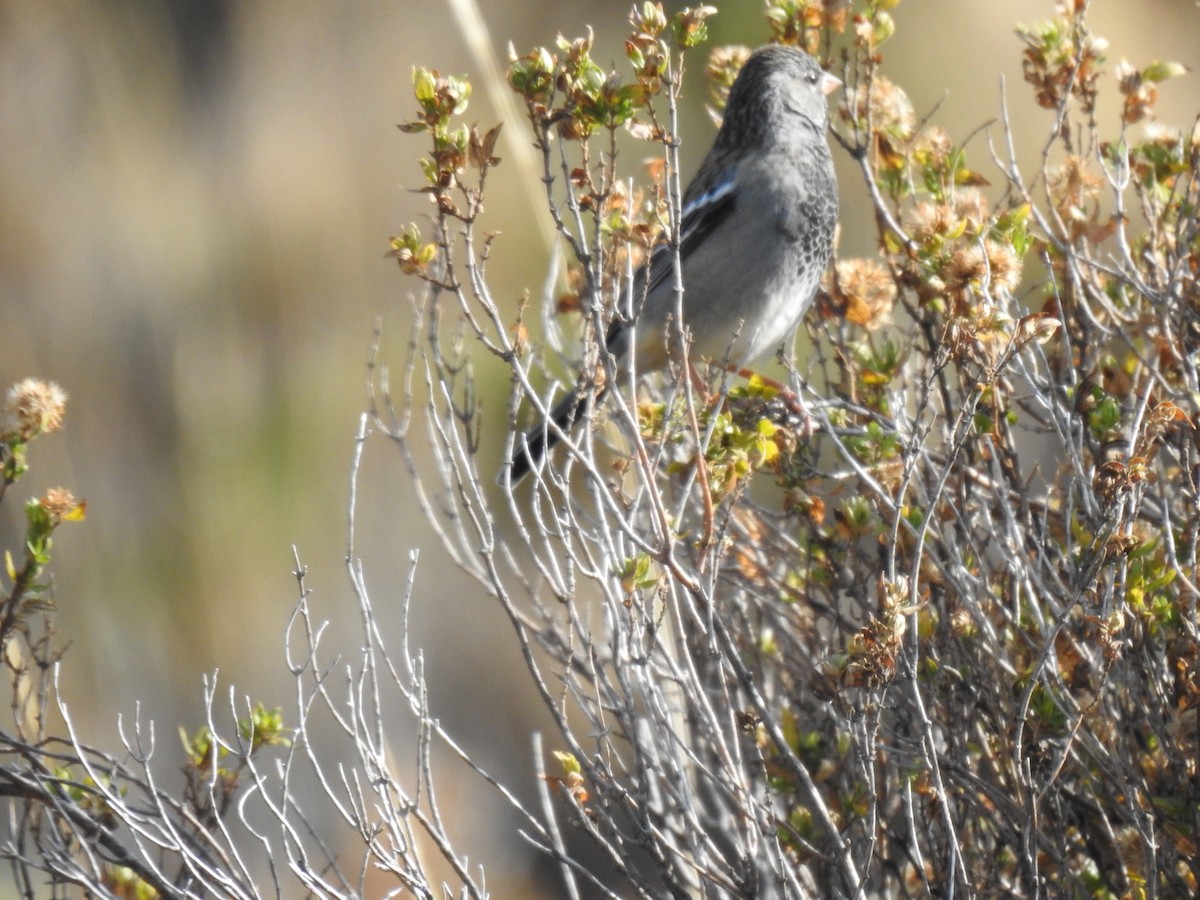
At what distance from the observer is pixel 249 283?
649cm

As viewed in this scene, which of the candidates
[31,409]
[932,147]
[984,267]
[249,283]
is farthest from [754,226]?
[249,283]

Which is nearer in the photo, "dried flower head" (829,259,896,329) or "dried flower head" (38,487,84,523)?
"dried flower head" (38,487,84,523)

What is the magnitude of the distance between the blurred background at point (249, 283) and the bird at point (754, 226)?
2.39 metres

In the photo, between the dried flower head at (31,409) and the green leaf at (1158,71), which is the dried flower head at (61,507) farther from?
the green leaf at (1158,71)

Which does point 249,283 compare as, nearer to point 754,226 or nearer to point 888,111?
point 754,226

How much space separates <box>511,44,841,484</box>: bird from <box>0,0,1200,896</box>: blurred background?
2.39 metres

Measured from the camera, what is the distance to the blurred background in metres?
5.96

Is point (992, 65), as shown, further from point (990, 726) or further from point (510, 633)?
point (990, 726)

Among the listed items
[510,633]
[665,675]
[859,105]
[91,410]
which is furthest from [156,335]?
[665,675]

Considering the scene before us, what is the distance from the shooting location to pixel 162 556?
6.05 meters

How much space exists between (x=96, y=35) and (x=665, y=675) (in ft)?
17.0

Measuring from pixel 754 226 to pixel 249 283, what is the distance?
340 centimetres

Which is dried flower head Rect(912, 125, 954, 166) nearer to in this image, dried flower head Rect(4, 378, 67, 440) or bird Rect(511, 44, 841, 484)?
bird Rect(511, 44, 841, 484)

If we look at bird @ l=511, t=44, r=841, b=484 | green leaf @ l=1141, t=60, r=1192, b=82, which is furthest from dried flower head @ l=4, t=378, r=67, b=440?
green leaf @ l=1141, t=60, r=1192, b=82
